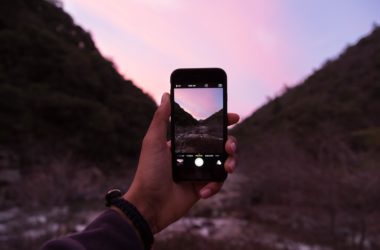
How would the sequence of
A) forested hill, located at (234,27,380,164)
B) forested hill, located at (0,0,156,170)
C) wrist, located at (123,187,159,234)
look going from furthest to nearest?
forested hill, located at (234,27,380,164)
forested hill, located at (0,0,156,170)
wrist, located at (123,187,159,234)

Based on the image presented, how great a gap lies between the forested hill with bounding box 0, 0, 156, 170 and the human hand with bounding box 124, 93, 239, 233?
669 inches

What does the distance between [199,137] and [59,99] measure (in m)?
20.8

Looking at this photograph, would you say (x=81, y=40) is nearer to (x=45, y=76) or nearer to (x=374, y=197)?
(x=45, y=76)

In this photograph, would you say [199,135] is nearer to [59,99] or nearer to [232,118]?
[232,118]

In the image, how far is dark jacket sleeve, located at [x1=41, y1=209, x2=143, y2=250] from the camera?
1.03 m

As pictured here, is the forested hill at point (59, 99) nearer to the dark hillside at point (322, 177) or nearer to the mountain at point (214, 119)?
the dark hillside at point (322, 177)

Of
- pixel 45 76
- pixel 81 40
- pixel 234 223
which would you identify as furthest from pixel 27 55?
pixel 234 223

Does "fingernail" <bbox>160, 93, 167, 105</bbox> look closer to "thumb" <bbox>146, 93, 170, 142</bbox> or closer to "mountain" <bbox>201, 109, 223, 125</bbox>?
"thumb" <bbox>146, 93, 170, 142</bbox>

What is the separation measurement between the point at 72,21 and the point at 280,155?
→ 18810 millimetres

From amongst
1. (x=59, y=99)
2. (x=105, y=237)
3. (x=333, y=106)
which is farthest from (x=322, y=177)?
(x=333, y=106)

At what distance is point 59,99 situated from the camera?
70.3 feet

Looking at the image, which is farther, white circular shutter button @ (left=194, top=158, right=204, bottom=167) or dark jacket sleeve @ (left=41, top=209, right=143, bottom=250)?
white circular shutter button @ (left=194, top=158, right=204, bottom=167)

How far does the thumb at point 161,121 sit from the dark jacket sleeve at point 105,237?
34 centimetres

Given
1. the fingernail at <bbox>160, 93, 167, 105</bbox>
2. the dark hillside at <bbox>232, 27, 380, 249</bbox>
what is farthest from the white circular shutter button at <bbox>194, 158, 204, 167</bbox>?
the dark hillside at <bbox>232, 27, 380, 249</bbox>
